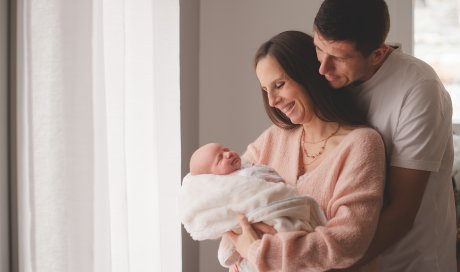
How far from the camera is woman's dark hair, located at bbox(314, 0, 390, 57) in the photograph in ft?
3.98

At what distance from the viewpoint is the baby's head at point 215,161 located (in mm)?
1375

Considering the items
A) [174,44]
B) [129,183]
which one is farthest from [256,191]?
[174,44]

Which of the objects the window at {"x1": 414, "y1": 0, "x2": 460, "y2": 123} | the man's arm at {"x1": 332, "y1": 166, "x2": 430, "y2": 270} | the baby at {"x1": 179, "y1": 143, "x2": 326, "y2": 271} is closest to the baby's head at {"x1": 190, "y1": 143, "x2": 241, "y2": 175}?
the baby at {"x1": 179, "y1": 143, "x2": 326, "y2": 271}

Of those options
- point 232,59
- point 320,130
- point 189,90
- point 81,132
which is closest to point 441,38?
point 232,59

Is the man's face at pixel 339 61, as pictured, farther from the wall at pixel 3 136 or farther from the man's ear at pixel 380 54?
the wall at pixel 3 136

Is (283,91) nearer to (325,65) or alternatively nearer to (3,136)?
(325,65)

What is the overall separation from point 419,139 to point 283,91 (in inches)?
16.2

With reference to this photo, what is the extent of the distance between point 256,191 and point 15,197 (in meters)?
0.61

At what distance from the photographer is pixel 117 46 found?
1.30 meters

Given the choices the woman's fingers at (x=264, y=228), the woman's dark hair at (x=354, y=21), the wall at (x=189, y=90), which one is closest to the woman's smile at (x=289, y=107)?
the woman's dark hair at (x=354, y=21)

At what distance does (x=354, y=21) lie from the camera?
1.21 metres

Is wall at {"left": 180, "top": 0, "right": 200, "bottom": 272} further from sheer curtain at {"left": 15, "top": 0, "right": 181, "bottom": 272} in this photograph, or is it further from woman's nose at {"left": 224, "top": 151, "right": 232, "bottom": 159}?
woman's nose at {"left": 224, "top": 151, "right": 232, "bottom": 159}

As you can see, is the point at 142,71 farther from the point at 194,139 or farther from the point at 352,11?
the point at 194,139

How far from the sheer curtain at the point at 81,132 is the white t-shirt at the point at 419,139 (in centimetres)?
74
